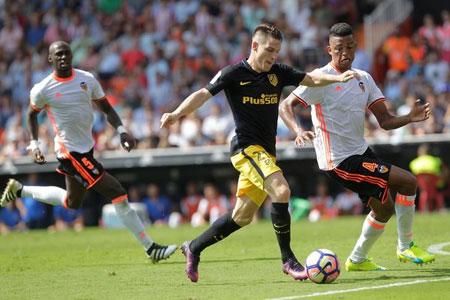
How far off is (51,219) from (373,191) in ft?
45.4

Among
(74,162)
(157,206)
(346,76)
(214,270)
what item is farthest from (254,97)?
(157,206)

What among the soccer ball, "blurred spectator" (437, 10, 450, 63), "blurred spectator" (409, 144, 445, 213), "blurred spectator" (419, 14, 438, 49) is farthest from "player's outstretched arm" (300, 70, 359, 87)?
"blurred spectator" (419, 14, 438, 49)

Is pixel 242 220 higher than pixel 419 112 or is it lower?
lower

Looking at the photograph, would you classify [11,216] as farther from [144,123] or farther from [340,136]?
[340,136]

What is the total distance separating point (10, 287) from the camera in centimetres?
1070

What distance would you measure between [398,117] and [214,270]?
2.68 m

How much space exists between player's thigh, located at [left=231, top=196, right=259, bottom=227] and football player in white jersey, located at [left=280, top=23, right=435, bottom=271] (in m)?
0.88

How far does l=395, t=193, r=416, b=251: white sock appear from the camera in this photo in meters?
10.8

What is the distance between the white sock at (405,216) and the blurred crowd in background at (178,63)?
1038 cm

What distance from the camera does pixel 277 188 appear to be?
32.4 feet

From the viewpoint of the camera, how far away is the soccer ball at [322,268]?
9.89 meters

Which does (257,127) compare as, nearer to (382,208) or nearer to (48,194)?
(382,208)

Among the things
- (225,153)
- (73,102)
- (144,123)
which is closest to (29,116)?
(73,102)

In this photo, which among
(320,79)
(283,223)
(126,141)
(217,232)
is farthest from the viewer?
(126,141)
